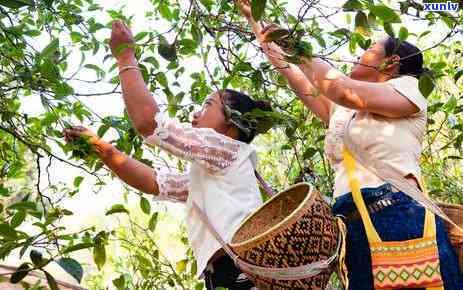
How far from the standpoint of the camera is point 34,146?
143 cm

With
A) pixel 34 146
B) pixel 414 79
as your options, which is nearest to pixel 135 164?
pixel 34 146

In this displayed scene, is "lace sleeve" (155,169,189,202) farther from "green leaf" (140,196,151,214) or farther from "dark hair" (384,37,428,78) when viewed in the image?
"dark hair" (384,37,428,78)

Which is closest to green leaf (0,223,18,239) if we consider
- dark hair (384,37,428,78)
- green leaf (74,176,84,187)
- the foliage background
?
the foliage background

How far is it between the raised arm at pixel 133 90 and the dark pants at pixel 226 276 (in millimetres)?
368

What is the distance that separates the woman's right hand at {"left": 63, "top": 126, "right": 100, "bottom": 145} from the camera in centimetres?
154

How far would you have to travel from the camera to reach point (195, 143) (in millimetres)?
1578

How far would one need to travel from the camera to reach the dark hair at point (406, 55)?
1.69 meters

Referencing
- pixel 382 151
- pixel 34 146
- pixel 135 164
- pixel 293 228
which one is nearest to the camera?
pixel 293 228

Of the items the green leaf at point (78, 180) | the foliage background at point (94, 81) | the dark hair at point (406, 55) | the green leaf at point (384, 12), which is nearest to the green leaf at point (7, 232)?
the foliage background at point (94, 81)

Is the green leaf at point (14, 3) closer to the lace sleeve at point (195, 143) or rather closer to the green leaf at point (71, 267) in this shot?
the green leaf at point (71, 267)

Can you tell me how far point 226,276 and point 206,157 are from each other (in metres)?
0.30

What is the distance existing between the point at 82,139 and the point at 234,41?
58cm

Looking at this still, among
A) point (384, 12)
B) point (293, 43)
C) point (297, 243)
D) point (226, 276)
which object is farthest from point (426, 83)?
point (226, 276)

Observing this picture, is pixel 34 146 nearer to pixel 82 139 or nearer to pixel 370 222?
pixel 82 139
